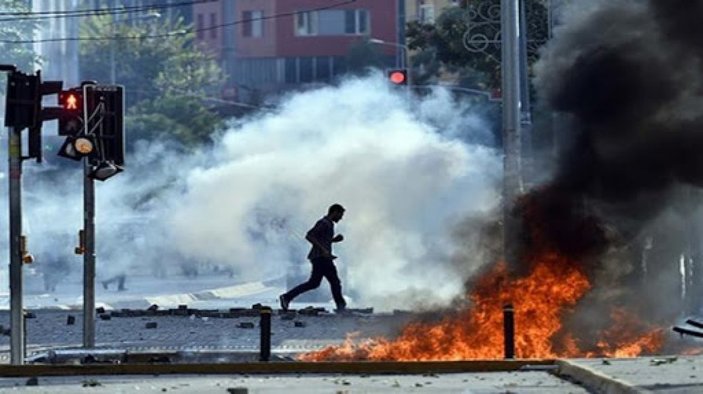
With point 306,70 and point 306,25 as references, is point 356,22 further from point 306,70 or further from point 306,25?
point 306,70

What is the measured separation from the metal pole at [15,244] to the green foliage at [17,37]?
50.1m

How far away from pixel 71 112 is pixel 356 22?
228 feet

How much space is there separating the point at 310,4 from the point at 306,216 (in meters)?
45.7

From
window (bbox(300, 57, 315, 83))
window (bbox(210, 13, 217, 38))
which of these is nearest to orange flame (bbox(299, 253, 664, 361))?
window (bbox(300, 57, 315, 83))

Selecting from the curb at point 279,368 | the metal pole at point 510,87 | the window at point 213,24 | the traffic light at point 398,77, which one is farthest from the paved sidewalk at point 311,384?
the window at point 213,24

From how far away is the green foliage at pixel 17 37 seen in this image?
71.5 meters

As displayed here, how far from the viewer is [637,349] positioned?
20.2 metres

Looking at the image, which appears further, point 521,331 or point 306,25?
point 306,25

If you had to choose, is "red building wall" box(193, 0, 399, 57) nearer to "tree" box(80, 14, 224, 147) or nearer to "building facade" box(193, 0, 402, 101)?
"building facade" box(193, 0, 402, 101)

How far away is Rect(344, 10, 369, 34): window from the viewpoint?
295 ft

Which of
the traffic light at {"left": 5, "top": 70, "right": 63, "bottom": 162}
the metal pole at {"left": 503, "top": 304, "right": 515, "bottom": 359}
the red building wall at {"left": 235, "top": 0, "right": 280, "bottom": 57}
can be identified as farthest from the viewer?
the red building wall at {"left": 235, "top": 0, "right": 280, "bottom": 57}

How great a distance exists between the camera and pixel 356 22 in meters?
90.8

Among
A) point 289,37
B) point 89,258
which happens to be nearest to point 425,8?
point 289,37

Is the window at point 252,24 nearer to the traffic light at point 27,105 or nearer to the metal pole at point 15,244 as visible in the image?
the traffic light at point 27,105
